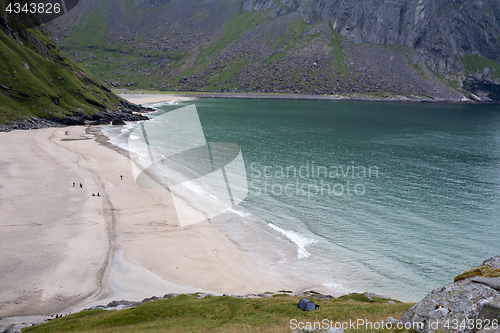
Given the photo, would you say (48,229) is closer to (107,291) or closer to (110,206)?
(110,206)

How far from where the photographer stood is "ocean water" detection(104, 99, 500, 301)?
92.5 feet

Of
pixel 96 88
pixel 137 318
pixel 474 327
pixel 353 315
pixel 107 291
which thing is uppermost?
pixel 96 88

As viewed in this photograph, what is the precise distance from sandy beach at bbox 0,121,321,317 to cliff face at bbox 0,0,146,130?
49165mm

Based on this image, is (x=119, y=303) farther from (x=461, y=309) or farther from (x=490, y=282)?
(x=490, y=282)

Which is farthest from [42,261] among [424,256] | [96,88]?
[96,88]

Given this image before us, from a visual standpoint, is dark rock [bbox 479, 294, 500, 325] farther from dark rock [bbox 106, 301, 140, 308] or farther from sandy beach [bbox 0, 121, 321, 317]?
dark rock [bbox 106, 301, 140, 308]

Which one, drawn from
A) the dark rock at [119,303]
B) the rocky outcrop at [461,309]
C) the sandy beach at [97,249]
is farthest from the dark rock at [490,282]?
the dark rock at [119,303]

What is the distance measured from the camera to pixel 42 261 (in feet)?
86.4

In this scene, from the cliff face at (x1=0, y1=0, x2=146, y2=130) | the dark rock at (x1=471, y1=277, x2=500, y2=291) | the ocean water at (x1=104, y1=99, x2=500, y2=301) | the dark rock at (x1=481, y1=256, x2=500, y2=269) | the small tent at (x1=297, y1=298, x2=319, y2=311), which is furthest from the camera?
the cliff face at (x1=0, y1=0, x2=146, y2=130)

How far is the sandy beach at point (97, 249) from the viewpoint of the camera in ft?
77.6

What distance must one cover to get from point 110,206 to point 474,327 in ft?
124

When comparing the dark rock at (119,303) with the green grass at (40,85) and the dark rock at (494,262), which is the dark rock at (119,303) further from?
the green grass at (40,85)

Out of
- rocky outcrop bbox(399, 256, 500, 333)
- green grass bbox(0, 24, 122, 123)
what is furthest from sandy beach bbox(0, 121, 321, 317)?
green grass bbox(0, 24, 122, 123)

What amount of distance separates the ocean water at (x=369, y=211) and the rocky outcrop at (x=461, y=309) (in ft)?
48.1
